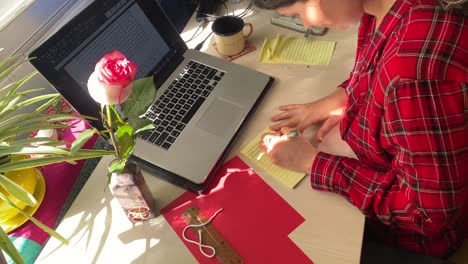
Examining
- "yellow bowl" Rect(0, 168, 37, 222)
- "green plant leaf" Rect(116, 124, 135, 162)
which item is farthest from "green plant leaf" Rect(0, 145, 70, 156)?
"yellow bowl" Rect(0, 168, 37, 222)

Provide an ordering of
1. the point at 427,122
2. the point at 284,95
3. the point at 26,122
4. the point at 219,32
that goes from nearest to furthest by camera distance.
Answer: the point at 427,122
the point at 26,122
the point at 284,95
the point at 219,32

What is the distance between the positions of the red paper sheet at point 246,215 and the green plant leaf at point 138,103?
0.24 meters

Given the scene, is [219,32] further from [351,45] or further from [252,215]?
[252,215]

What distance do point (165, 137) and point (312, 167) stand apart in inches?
13.5

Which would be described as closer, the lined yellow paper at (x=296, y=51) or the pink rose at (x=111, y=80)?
the pink rose at (x=111, y=80)

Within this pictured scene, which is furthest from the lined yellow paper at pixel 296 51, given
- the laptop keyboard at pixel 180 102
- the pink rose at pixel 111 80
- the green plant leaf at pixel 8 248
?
the green plant leaf at pixel 8 248

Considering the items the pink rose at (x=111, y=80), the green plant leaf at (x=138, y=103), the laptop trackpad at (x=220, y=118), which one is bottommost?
the laptop trackpad at (x=220, y=118)

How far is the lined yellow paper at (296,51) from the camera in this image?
1013 mm

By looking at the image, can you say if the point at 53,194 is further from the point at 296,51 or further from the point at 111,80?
the point at 296,51

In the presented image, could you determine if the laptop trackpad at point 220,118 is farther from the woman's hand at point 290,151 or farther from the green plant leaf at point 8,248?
the green plant leaf at point 8,248

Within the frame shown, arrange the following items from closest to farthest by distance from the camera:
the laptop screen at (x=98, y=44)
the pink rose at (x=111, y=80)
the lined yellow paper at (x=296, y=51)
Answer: the pink rose at (x=111, y=80) < the laptop screen at (x=98, y=44) < the lined yellow paper at (x=296, y=51)

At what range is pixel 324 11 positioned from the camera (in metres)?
0.67

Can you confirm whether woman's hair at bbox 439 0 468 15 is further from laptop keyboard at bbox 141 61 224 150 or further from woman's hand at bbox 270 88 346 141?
laptop keyboard at bbox 141 61 224 150

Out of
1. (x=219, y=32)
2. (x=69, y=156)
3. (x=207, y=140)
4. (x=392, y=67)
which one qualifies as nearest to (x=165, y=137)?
(x=207, y=140)
